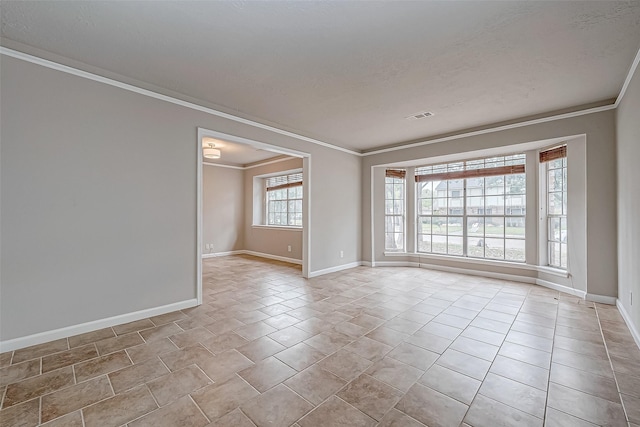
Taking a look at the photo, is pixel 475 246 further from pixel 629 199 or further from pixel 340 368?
pixel 340 368

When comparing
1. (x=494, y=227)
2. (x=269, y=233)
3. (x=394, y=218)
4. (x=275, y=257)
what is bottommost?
(x=275, y=257)

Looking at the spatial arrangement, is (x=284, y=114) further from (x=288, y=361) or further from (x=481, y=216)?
(x=481, y=216)

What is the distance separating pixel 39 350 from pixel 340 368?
2.73 metres

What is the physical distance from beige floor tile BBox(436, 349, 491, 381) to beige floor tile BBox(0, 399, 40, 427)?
2.81 m

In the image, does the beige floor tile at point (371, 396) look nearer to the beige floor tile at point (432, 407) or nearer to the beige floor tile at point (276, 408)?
the beige floor tile at point (432, 407)

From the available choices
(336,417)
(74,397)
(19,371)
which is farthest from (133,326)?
(336,417)

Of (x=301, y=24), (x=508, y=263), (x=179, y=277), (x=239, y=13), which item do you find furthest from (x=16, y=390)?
(x=508, y=263)

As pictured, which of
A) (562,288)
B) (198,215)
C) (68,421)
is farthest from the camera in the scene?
(562,288)

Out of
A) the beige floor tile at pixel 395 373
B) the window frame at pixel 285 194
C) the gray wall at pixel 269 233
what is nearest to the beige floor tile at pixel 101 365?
the beige floor tile at pixel 395 373

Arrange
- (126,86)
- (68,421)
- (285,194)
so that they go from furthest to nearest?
(285,194) < (126,86) < (68,421)

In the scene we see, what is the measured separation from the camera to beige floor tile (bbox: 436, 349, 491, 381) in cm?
223

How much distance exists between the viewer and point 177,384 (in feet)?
6.79

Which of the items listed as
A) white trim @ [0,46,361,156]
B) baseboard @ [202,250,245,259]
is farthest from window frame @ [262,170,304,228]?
white trim @ [0,46,361,156]

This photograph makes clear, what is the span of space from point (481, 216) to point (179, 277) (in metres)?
5.44
